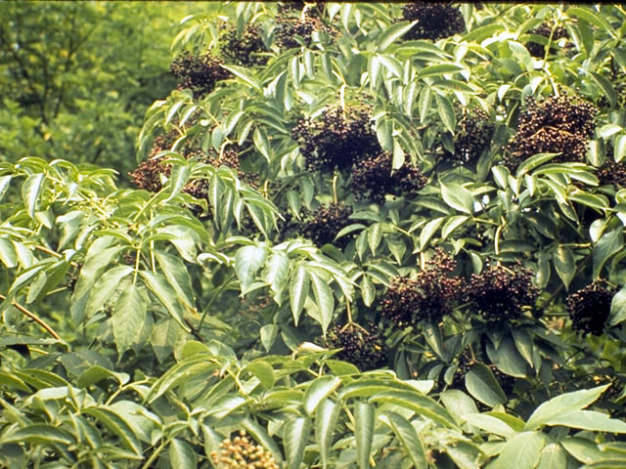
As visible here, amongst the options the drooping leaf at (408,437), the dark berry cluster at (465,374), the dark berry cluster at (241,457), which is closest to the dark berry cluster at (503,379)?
the dark berry cluster at (465,374)

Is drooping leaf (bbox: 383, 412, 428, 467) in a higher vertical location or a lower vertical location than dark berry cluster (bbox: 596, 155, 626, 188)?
lower

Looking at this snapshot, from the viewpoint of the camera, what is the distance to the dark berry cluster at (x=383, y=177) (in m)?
2.31

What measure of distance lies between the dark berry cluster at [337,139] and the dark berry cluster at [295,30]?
46cm

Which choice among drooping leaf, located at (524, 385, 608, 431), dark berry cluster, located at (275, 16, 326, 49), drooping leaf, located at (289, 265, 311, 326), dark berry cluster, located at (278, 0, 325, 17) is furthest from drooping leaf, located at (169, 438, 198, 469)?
dark berry cluster, located at (278, 0, 325, 17)

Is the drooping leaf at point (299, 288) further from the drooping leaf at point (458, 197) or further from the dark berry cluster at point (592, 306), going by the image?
the dark berry cluster at point (592, 306)

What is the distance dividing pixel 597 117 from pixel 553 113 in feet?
1.03

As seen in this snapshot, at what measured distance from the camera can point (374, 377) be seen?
148 centimetres

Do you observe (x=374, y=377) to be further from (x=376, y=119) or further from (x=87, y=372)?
(x=376, y=119)

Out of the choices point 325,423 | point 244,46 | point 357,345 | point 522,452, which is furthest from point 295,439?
point 244,46

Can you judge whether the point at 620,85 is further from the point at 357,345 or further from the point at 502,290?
the point at 357,345

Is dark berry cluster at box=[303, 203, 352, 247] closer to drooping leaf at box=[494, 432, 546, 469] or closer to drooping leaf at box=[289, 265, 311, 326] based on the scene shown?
drooping leaf at box=[289, 265, 311, 326]

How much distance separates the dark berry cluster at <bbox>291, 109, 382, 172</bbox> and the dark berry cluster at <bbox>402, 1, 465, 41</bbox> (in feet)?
2.17

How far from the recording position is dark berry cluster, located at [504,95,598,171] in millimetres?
2191

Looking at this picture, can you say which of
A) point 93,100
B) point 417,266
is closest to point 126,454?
point 417,266
